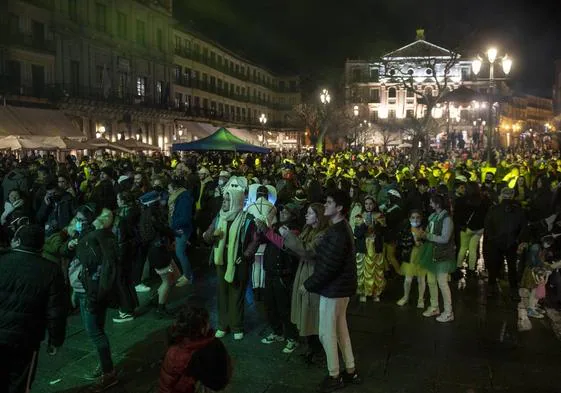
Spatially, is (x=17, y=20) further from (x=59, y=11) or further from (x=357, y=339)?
(x=357, y=339)

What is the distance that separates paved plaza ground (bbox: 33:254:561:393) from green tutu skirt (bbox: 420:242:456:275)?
65 cm

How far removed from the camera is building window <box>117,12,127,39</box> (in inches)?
1512

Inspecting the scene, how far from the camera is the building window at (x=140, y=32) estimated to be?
40969 mm

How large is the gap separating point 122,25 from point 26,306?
38.5 metres

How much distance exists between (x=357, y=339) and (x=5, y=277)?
3.89 metres

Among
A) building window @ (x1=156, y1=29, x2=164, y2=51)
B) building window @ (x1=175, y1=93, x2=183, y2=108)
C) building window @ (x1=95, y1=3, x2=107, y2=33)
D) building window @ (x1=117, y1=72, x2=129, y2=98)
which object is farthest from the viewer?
building window @ (x1=175, y1=93, x2=183, y2=108)

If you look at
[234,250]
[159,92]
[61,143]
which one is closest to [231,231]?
[234,250]

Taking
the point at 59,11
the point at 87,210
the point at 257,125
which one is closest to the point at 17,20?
the point at 59,11

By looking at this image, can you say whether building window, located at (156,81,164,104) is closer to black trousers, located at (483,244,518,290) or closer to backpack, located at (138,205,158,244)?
backpack, located at (138,205,158,244)

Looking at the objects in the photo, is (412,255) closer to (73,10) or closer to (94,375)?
(94,375)

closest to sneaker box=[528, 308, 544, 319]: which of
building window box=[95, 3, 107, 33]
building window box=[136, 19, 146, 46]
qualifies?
building window box=[95, 3, 107, 33]

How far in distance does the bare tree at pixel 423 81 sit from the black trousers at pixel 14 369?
1814cm

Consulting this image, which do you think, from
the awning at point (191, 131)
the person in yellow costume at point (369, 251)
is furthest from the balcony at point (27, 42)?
the person in yellow costume at point (369, 251)

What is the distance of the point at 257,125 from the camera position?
67.6 metres
